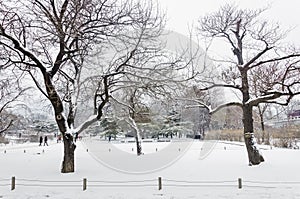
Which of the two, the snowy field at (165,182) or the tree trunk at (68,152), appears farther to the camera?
the tree trunk at (68,152)

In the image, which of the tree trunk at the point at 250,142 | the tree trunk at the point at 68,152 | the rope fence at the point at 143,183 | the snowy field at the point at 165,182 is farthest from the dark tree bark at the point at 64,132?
the tree trunk at the point at 250,142

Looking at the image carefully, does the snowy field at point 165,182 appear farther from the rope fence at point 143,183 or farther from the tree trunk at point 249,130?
the tree trunk at point 249,130

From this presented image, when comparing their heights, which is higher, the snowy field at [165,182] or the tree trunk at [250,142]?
the tree trunk at [250,142]

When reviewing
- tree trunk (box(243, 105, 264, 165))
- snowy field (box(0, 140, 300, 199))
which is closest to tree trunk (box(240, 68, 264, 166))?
tree trunk (box(243, 105, 264, 165))

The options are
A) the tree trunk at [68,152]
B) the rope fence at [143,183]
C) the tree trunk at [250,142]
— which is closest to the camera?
the rope fence at [143,183]

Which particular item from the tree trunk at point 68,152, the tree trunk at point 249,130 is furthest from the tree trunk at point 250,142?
the tree trunk at point 68,152

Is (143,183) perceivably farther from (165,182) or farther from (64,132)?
(64,132)

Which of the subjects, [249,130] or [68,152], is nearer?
[68,152]

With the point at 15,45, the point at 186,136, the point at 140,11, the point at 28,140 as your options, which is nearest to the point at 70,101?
the point at 15,45

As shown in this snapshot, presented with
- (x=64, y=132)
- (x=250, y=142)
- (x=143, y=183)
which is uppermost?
(x=64, y=132)

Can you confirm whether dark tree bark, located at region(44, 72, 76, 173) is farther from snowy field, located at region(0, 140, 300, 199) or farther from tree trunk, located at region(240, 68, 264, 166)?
tree trunk, located at region(240, 68, 264, 166)

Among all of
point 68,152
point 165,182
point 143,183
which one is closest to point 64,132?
point 68,152

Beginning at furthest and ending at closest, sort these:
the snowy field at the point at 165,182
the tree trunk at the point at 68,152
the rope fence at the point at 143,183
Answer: the tree trunk at the point at 68,152 < the rope fence at the point at 143,183 < the snowy field at the point at 165,182

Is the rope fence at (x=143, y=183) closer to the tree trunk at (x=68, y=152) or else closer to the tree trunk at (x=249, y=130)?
the tree trunk at (x=68, y=152)
